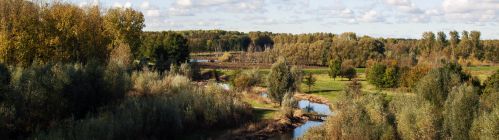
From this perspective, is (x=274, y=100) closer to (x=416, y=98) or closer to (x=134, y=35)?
(x=416, y=98)

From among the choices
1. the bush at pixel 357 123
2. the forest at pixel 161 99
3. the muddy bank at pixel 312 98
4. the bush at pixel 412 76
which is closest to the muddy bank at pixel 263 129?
the forest at pixel 161 99

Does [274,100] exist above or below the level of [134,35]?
below

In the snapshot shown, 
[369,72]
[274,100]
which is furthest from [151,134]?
[369,72]

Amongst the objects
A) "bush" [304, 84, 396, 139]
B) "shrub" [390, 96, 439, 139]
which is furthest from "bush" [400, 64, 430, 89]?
"shrub" [390, 96, 439, 139]

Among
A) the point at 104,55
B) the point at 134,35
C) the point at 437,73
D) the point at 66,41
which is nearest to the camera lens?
the point at 437,73

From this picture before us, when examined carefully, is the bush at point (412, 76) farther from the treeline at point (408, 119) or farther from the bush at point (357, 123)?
the bush at point (357, 123)

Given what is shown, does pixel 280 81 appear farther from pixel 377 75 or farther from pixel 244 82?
pixel 377 75

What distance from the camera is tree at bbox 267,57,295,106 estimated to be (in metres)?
45.9

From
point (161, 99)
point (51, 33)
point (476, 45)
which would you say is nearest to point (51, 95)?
point (161, 99)

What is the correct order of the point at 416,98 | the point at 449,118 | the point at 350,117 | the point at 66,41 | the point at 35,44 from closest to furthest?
the point at 449,118 < the point at 350,117 < the point at 416,98 < the point at 35,44 < the point at 66,41

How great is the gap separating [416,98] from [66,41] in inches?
1311

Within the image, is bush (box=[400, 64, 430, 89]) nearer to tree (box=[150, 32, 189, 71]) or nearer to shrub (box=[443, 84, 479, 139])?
shrub (box=[443, 84, 479, 139])

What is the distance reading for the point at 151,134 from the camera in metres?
30.0

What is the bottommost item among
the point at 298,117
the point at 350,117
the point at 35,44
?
the point at 298,117
